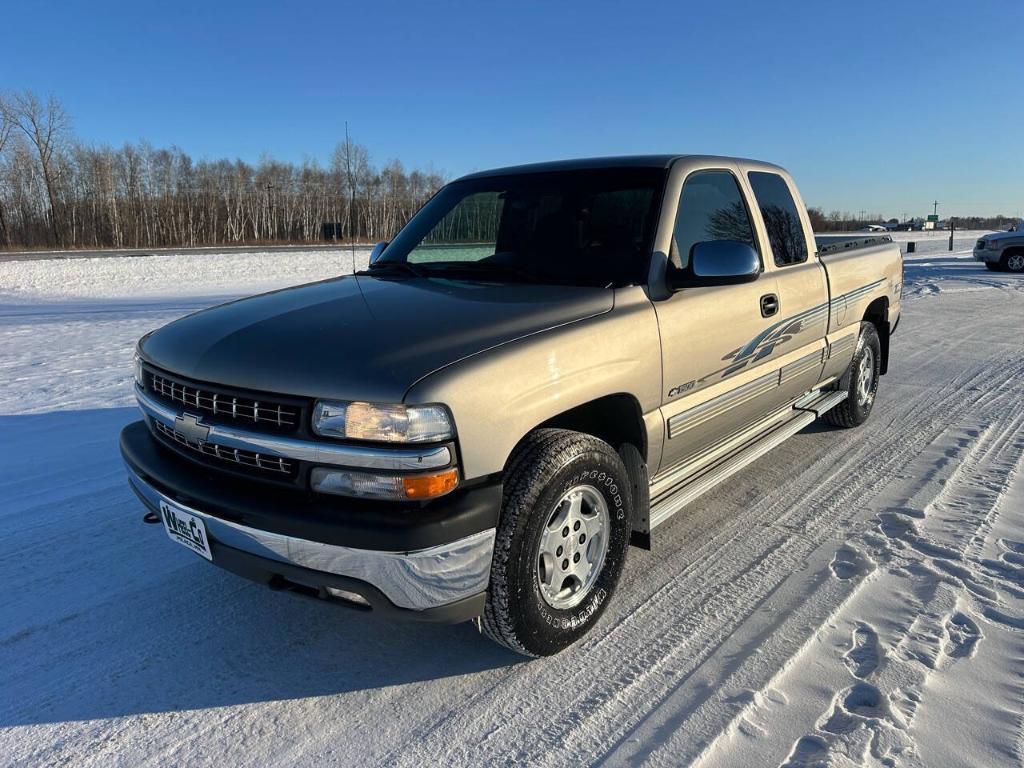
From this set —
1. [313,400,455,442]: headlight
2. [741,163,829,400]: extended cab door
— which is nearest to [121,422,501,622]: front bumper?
[313,400,455,442]: headlight

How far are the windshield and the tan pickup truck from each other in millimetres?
13

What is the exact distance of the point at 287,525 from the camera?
2.21 metres

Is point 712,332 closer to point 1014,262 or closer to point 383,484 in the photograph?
point 383,484

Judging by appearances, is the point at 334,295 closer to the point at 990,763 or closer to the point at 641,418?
the point at 641,418

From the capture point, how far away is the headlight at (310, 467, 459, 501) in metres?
2.17

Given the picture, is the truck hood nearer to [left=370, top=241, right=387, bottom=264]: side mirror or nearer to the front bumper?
the front bumper

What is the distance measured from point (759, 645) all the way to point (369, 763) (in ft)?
4.90

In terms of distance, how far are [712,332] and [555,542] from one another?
1.36 meters

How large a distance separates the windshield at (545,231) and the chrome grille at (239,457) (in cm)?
141

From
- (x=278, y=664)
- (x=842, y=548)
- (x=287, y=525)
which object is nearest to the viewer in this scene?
(x=287, y=525)

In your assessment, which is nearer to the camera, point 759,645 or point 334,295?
point 759,645

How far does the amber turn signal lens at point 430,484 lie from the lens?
217cm

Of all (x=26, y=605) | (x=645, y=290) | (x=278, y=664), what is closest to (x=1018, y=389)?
(x=645, y=290)

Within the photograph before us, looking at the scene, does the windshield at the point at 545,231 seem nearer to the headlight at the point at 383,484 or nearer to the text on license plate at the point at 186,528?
the headlight at the point at 383,484
